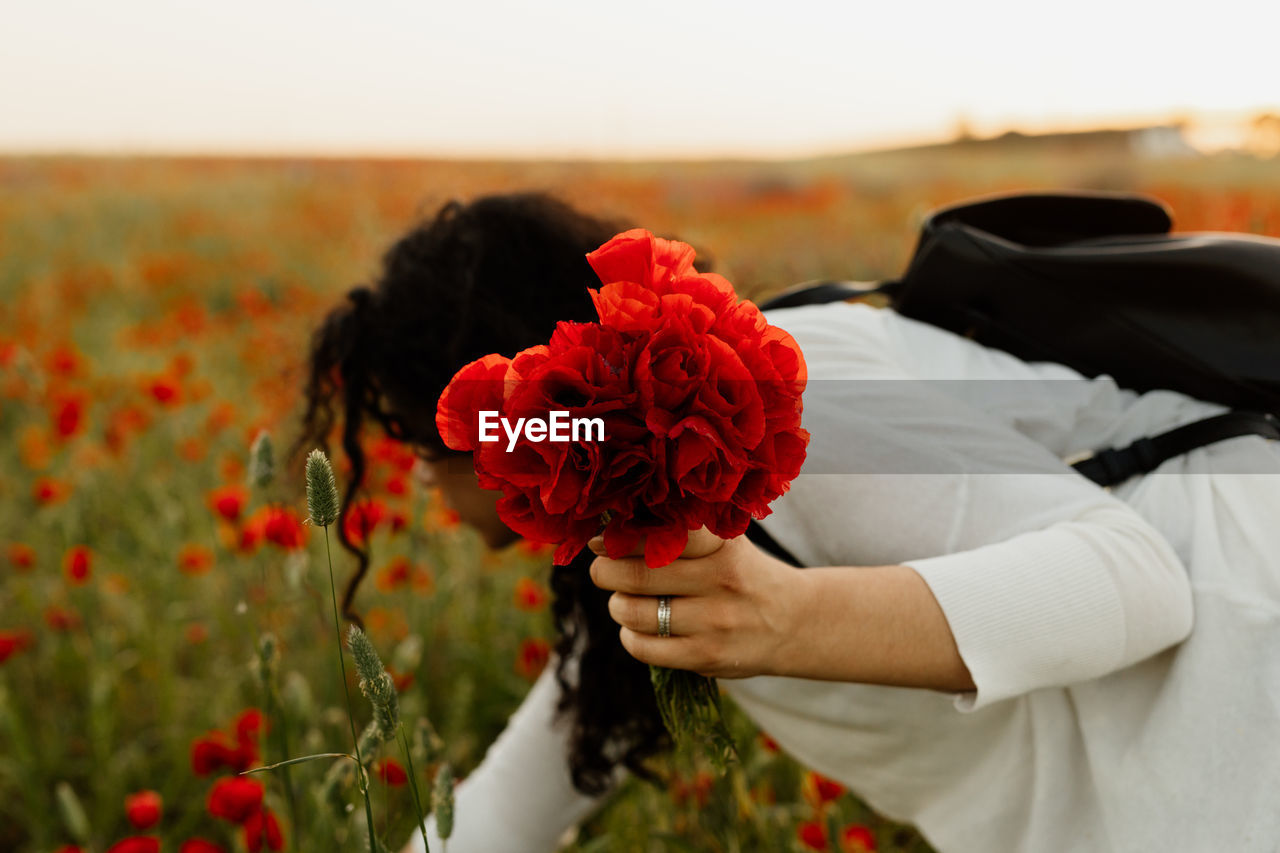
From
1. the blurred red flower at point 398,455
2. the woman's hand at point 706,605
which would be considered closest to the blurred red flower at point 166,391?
the blurred red flower at point 398,455

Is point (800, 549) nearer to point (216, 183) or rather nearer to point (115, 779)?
point (115, 779)

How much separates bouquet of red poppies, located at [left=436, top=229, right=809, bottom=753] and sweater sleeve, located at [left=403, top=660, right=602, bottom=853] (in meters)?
0.97

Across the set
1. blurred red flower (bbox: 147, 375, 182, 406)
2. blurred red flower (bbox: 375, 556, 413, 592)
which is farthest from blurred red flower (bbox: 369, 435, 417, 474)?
blurred red flower (bbox: 147, 375, 182, 406)

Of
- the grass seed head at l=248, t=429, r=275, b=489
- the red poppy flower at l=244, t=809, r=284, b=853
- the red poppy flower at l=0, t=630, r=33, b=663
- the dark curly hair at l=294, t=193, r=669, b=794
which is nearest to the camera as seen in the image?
the grass seed head at l=248, t=429, r=275, b=489

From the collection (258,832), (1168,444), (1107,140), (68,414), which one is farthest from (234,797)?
(1107,140)

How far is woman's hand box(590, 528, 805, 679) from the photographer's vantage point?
709 mm

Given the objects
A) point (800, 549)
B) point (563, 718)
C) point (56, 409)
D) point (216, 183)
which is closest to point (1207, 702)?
point (800, 549)

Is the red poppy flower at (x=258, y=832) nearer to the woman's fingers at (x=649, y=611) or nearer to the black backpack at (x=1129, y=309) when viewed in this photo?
the woman's fingers at (x=649, y=611)

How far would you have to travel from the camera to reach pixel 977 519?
1009 mm

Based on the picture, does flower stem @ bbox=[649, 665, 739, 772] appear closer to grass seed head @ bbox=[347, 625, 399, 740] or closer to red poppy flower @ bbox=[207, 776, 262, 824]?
grass seed head @ bbox=[347, 625, 399, 740]

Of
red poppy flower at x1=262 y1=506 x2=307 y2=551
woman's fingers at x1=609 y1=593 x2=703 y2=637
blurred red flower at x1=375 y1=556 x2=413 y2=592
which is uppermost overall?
woman's fingers at x1=609 y1=593 x2=703 y2=637

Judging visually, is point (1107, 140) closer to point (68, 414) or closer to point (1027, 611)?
point (68, 414)

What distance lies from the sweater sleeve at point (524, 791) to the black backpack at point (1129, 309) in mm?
787

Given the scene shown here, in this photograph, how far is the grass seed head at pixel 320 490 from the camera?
24.7 inches
